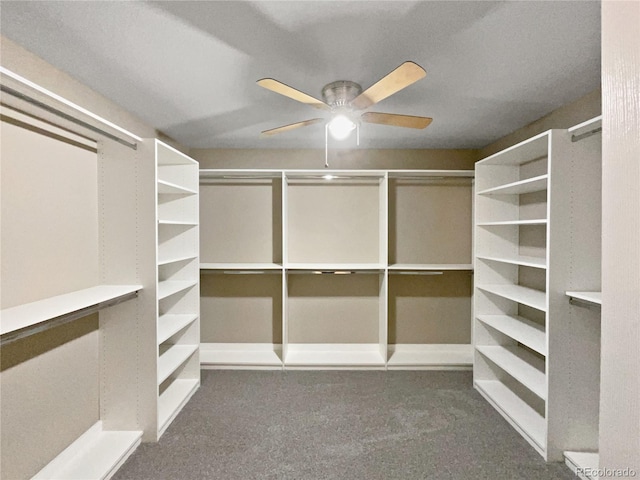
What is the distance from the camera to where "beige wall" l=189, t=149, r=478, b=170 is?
12.1 ft

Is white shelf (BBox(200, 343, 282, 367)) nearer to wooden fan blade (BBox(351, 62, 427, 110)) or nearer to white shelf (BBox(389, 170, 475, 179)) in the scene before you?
white shelf (BBox(389, 170, 475, 179))

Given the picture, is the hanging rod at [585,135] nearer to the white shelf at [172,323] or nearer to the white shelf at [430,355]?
the white shelf at [430,355]

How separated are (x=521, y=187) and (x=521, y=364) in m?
1.39

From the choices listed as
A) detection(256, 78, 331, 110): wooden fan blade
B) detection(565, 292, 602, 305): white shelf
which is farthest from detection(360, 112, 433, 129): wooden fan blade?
detection(565, 292, 602, 305): white shelf

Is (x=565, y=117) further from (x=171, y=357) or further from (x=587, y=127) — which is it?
(x=171, y=357)

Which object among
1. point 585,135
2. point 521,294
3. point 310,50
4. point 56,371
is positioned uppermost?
point 310,50

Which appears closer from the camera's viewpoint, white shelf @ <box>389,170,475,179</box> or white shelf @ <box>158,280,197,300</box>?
white shelf @ <box>158,280,197,300</box>

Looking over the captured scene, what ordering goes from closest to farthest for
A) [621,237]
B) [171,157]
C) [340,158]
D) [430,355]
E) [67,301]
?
[621,237]
[67,301]
[171,157]
[430,355]
[340,158]

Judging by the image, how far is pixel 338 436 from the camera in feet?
7.43

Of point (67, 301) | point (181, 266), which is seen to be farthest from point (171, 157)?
point (67, 301)

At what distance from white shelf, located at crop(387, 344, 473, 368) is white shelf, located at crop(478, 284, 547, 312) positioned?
3.04ft

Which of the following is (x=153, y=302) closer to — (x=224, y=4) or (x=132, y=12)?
(x=132, y=12)

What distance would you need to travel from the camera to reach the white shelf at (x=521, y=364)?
2211 millimetres

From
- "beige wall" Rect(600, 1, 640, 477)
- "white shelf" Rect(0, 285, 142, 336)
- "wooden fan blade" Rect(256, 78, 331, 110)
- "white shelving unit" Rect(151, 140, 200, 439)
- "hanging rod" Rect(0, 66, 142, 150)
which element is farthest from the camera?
"white shelving unit" Rect(151, 140, 200, 439)
